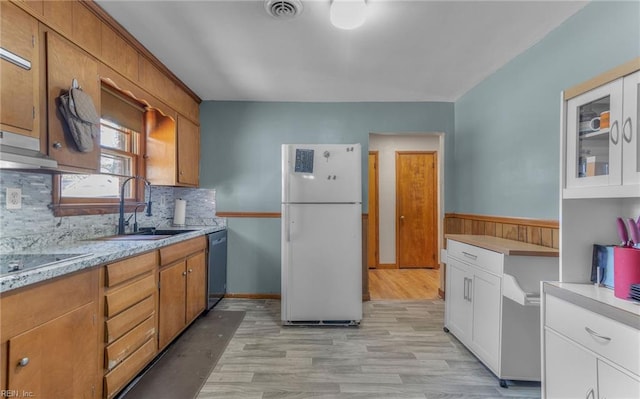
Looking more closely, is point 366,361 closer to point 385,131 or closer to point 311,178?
point 311,178

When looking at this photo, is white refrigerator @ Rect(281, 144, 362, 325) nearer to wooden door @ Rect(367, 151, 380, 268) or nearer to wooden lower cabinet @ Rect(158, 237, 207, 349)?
wooden lower cabinet @ Rect(158, 237, 207, 349)

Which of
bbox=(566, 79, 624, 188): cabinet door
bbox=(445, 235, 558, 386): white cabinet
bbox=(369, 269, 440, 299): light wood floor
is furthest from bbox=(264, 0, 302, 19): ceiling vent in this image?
bbox=(369, 269, 440, 299): light wood floor

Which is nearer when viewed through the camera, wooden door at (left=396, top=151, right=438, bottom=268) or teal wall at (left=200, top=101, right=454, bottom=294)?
teal wall at (left=200, top=101, right=454, bottom=294)

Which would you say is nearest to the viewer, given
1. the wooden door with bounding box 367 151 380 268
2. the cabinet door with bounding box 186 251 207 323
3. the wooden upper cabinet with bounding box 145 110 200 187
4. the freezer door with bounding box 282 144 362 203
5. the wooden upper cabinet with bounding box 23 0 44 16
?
the wooden upper cabinet with bounding box 23 0 44 16

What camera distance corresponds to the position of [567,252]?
137 centimetres

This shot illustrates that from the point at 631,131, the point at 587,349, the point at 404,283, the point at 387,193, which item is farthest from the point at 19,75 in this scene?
the point at 387,193

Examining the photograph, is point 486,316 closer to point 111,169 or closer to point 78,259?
point 78,259

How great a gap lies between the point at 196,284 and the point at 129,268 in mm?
1024

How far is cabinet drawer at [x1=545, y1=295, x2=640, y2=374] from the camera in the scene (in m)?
1.00

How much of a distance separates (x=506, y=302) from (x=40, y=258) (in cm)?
263

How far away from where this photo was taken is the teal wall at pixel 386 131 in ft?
7.14

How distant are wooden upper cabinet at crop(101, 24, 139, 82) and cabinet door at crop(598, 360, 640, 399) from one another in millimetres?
3025

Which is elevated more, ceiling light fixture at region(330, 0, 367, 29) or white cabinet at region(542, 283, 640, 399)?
ceiling light fixture at region(330, 0, 367, 29)

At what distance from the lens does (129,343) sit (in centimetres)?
169
